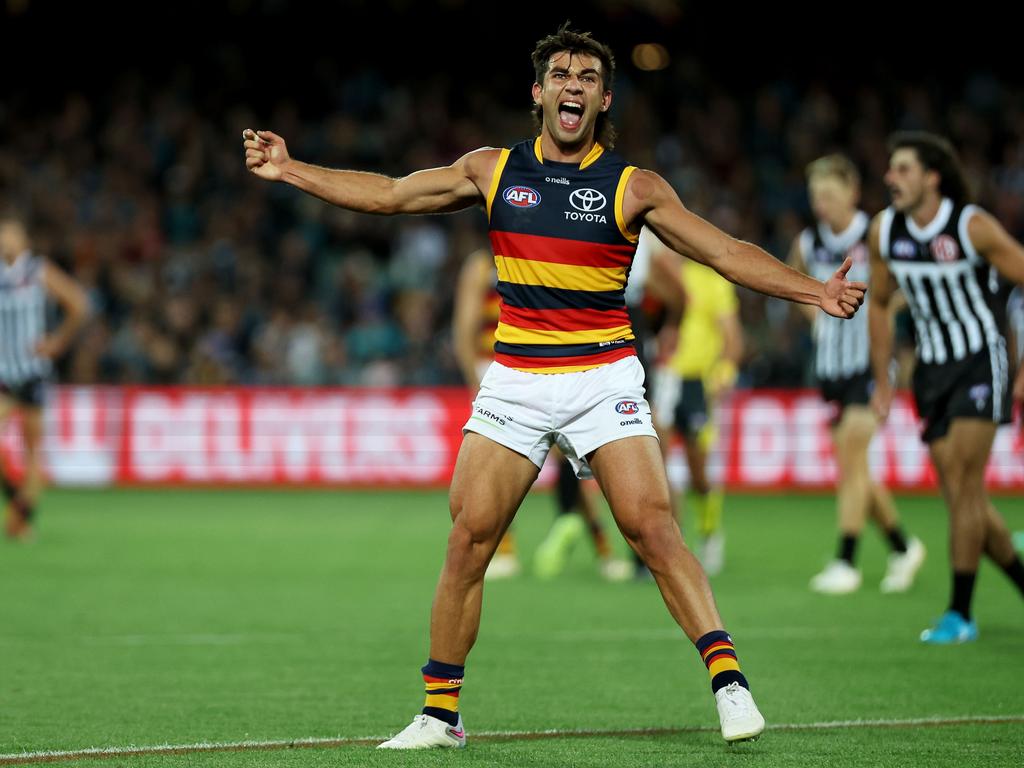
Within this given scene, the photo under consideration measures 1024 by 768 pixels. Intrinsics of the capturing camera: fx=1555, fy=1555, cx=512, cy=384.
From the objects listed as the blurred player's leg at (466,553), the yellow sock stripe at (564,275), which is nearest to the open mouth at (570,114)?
the yellow sock stripe at (564,275)

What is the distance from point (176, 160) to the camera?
25.5 meters

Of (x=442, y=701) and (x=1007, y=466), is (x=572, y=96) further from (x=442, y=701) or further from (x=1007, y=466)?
(x=1007, y=466)

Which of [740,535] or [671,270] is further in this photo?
[740,535]

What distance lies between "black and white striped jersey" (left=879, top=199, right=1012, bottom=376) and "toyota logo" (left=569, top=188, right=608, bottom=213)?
3.17m

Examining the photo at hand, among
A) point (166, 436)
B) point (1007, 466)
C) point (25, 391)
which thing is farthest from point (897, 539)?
point (166, 436)

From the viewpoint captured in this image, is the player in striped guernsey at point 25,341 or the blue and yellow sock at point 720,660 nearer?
the blue and yellow sock at point 720,660

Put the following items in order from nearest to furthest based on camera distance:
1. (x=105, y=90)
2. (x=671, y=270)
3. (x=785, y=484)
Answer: (x=671, y=270) < (x=785, y=484) < (x=105, y=90)

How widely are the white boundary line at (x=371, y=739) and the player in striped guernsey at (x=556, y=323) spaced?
0.84 ft

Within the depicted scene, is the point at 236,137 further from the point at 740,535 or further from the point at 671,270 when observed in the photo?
the point at 671,270

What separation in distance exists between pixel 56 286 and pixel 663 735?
938 centimetres

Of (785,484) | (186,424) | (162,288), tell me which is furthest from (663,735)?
(162,288)

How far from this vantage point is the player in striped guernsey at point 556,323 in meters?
5.64

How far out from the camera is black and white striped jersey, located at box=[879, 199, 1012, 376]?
8164mm

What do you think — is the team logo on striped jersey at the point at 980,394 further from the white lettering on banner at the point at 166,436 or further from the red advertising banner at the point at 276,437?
the white lettering on banner at the point at 166,436
